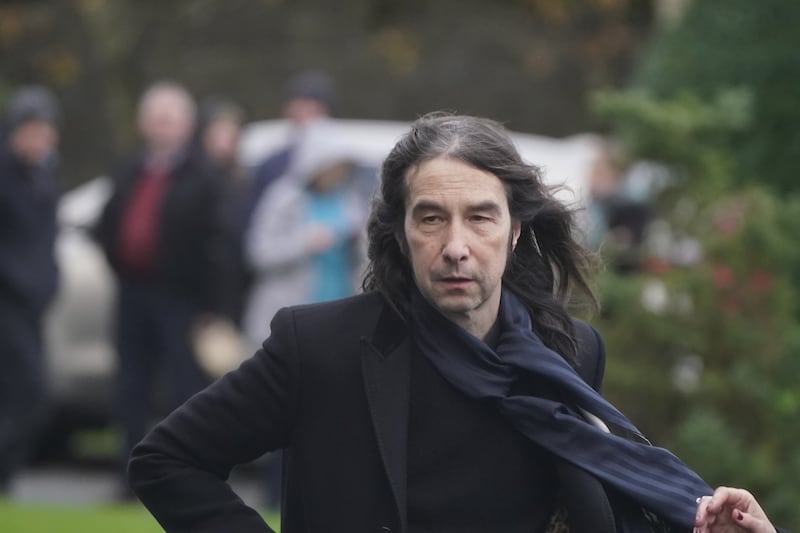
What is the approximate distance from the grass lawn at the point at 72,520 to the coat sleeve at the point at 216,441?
4372mm

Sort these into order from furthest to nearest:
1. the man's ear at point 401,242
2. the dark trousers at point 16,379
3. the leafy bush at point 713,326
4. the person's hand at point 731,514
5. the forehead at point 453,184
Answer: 1. the dark trousers at point 16,379
2. the leafy bush at point 713,326
3. the man's ear at point 401,242
4. the forehead at point 453,184
5. the person's hand at point 731,514

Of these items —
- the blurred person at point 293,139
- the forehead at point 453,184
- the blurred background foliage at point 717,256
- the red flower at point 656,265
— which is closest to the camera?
the forehead at point 453,184

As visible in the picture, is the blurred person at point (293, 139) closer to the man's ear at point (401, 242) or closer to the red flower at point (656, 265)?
the red flower at point (656, 265)

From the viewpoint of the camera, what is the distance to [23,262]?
1066 cm

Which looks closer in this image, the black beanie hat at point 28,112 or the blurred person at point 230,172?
the black beanie hat at point 28,112

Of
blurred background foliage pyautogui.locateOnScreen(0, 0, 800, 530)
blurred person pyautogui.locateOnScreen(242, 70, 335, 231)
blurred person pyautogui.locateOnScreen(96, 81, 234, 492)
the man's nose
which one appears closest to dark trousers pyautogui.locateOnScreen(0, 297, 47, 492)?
blurred person pyautogui.locateOnScreen(96, 81, 234, 492)

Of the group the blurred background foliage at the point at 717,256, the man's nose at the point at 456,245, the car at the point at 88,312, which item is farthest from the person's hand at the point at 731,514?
the car at the point at 88,312

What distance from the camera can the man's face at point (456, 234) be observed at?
425 centimetres

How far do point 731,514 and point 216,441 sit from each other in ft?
3.28

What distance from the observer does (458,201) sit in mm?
4266

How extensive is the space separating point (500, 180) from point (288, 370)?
0.58 meters

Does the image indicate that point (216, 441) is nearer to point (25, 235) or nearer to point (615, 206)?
point (25, 235)

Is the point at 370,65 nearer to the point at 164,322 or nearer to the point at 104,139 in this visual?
the point at 104,139

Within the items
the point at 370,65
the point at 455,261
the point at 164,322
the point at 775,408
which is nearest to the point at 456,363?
the point at 455,261
